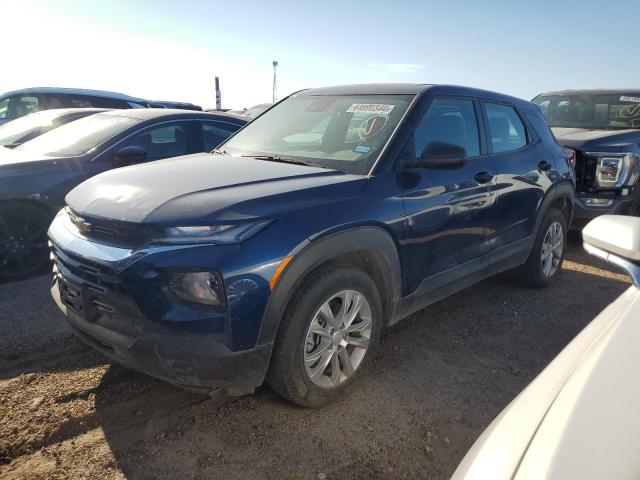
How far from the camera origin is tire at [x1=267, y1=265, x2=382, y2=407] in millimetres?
2398

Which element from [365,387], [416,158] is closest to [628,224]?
[416,158]

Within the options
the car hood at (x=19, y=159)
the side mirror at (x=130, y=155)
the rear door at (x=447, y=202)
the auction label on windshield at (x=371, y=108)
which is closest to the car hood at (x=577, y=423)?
the rear door at (x=447, y=202)

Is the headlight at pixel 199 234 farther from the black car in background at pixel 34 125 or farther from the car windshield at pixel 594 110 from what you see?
the car windshield at pixel 594 110

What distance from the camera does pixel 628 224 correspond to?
184 centimetres

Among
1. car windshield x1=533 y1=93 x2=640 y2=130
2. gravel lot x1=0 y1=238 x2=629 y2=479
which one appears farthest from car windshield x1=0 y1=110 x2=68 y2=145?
car windshield x1=533 y1=93 x2=640 y2=130

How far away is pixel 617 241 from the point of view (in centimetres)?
178

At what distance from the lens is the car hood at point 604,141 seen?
5922mm

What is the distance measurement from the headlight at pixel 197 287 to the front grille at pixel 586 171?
5479 millimetres

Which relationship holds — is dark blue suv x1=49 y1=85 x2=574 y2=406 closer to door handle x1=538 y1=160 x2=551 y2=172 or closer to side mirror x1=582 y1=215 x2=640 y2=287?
door handle x1=538 y1=160 x2=551 y2=172

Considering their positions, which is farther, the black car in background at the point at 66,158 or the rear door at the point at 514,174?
the black car in background at the point at 66,158

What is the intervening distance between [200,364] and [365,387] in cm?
118

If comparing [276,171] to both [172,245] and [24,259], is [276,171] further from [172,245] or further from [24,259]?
[24,259]

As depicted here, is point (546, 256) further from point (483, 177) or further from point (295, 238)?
point (295, 238)

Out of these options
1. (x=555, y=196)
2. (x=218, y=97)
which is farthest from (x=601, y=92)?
(x=218, y=97)
